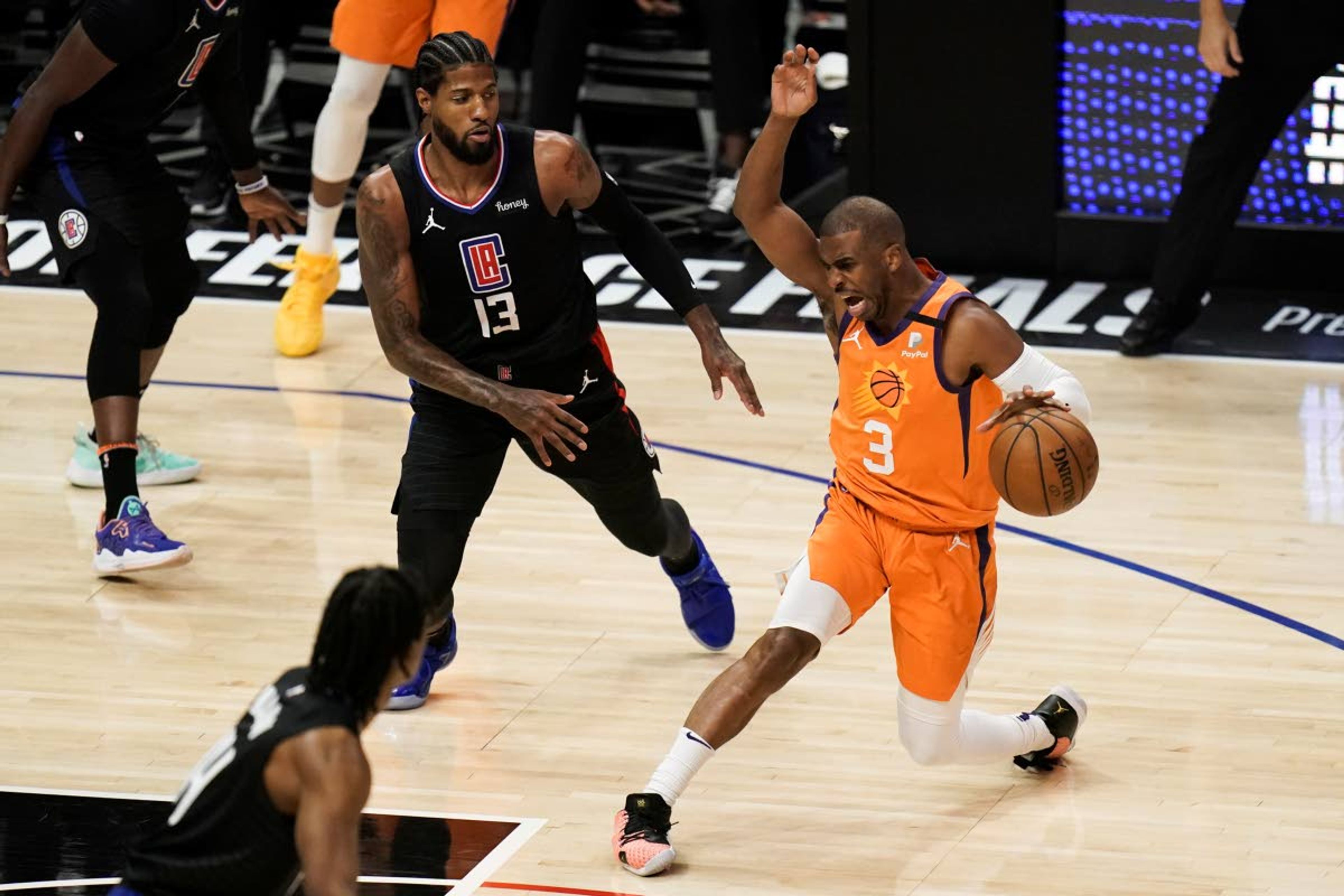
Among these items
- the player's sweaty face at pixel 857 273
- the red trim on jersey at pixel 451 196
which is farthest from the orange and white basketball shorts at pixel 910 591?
the red trim on jersey at pixel 451 196

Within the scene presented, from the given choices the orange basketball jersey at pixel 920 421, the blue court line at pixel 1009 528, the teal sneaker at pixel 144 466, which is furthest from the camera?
the teal sneaker at pixel 144 466

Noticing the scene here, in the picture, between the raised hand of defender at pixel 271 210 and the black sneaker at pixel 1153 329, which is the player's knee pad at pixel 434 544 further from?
the black sneaker at pixel 1153 329

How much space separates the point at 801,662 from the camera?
5105mm

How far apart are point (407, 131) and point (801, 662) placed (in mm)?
7567

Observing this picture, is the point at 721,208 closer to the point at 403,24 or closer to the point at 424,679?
the point at 403,24

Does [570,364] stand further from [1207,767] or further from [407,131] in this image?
[407,131]

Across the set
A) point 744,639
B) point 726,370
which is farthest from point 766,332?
point 726,370

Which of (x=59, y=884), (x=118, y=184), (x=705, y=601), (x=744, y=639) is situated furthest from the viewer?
(x=118, y=184)

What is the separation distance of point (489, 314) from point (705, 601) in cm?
112

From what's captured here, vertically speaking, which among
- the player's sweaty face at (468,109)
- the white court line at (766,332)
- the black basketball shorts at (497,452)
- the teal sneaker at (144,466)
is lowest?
the white court line at (766,332)

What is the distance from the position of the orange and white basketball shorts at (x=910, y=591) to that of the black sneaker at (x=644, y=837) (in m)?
0.50

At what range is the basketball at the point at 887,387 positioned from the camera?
5062 mm

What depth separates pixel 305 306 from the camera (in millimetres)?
9047

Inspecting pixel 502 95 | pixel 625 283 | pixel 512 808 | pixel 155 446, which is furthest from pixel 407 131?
pixel 512 808
